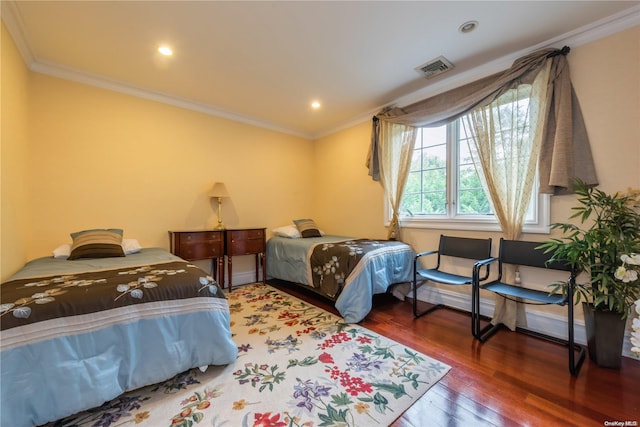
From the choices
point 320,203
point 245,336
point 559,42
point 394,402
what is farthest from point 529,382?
point 320,203

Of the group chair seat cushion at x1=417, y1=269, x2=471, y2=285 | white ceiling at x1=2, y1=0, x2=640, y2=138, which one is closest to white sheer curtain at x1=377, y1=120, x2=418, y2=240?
white ceiling at x1=2, y1=0, x2=640, y2=138

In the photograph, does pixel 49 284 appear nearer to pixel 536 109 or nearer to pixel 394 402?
pixel 394 402

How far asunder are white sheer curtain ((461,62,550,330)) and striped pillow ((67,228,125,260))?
358cm

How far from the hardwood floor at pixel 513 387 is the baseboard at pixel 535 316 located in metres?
0.16

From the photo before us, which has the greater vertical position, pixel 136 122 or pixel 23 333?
pixel 136 122

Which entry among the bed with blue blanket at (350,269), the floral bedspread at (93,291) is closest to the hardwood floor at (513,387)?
the bed with blue blanket at (350,269)

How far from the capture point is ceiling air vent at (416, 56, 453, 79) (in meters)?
2.41

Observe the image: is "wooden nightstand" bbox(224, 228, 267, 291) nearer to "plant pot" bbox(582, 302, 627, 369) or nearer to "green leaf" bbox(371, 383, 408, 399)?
"green leaf" bbox(371, 383, 408, 399)

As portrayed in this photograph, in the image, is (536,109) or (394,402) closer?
(394,402)

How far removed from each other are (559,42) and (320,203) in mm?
3372

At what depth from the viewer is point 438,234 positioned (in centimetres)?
291

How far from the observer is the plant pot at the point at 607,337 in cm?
166

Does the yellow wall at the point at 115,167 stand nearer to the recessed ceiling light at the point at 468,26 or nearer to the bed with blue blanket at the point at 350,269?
the bed with blue blanket at the point at 350,269

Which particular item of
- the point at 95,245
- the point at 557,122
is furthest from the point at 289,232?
the point at 557,122
